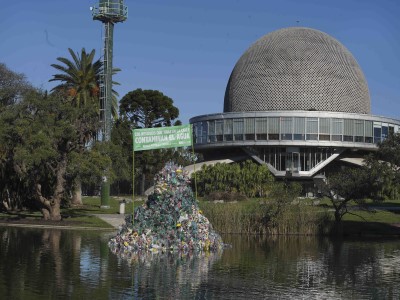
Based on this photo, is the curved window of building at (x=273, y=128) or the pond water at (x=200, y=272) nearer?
the pond water at (x=200, y=272)

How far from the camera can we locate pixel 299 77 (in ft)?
247

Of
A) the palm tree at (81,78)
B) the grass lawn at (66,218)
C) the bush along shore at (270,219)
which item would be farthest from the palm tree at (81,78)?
the bush along shore at (270,219)

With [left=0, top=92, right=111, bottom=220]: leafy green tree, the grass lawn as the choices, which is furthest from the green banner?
the grass lawn

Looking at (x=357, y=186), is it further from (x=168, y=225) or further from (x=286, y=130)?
(x=286, y=130)

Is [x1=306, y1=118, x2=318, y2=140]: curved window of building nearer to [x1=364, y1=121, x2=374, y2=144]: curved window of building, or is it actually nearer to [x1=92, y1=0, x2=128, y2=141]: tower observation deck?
[x1=364, y1=121, x2=374, y2=144]: curved window of building

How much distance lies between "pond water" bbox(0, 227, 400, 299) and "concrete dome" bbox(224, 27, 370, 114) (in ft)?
167

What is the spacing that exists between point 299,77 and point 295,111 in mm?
6561

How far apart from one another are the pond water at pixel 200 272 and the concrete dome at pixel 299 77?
5095 centimetres

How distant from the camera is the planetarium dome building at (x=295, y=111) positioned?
231 feet

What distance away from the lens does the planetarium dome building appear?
231 feet

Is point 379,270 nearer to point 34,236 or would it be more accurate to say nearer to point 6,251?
point 6,251

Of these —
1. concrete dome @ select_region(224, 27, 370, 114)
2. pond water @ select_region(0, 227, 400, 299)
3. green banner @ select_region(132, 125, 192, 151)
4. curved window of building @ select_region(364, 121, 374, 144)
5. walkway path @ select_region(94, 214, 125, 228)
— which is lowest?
pond water @ select_region(0, 227, 400, 299)

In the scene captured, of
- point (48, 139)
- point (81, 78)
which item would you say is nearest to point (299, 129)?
point (81, 78)

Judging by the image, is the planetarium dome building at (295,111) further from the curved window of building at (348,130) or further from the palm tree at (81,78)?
the palm tree at (81,78)
